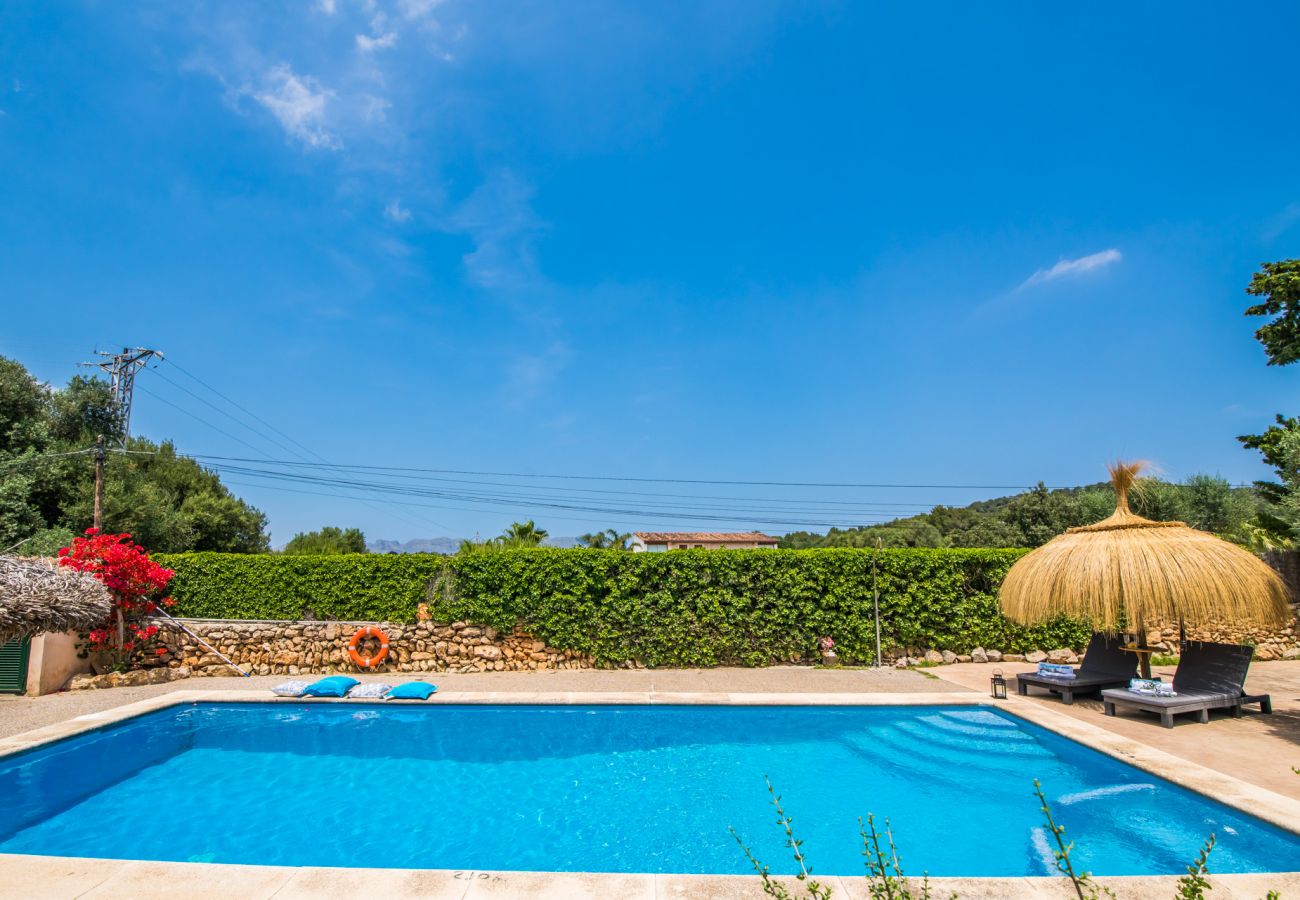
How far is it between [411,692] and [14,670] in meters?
7.03

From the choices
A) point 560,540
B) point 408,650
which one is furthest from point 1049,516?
point 408,650

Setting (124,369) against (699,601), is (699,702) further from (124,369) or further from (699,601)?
(124,369)

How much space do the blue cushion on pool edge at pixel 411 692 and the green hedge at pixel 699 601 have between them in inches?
102

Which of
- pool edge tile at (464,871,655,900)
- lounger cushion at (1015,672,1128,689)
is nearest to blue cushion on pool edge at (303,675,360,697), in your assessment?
pool edge tile at (464,871,655,900)

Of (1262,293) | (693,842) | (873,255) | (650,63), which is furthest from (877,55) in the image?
(693,842)

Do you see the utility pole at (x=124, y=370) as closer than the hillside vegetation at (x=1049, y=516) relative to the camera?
Yes

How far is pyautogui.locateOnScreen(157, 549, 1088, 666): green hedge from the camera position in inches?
504

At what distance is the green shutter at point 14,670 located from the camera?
10.4 meters

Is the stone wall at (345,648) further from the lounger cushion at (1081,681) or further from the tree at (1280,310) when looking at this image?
the tree at (1280,310)

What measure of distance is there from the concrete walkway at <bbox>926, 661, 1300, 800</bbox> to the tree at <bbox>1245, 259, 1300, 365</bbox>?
497 centimetres

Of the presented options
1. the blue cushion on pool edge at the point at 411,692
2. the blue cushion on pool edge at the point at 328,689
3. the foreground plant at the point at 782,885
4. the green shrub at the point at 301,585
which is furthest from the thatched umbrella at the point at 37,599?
the foreground plant at the point at 782,885

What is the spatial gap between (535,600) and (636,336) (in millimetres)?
12516

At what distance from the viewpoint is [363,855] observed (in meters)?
5.46

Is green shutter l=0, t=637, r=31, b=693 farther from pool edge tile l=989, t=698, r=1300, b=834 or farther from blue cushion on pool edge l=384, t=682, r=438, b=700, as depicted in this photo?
pool edge tile l=989, t=698, r=1300, b=834
